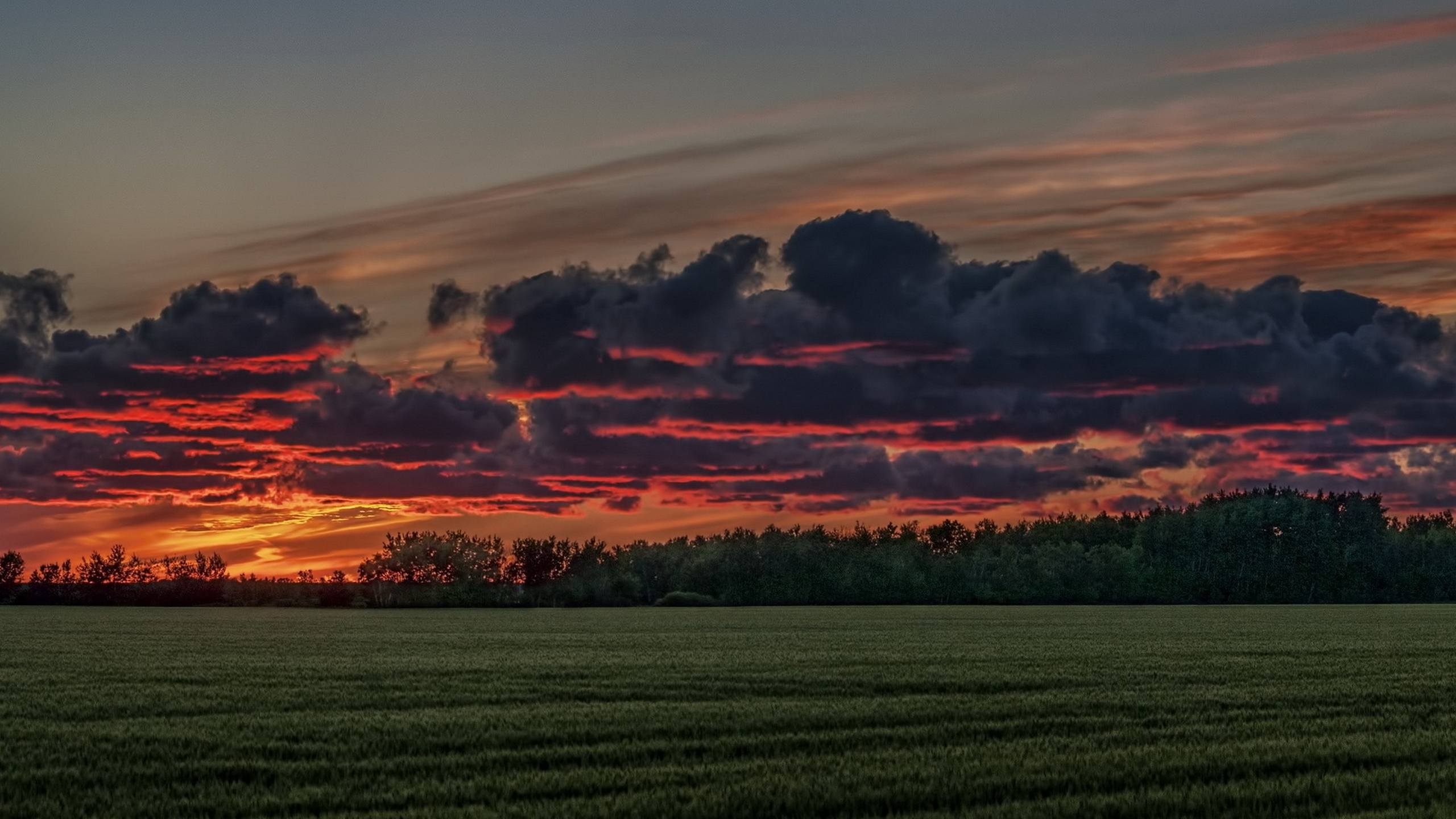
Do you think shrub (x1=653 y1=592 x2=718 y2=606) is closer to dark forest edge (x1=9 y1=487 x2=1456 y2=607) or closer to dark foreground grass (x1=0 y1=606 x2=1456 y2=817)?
dark forest edge (x1=9 y1=487 x2=1456 y2=607)

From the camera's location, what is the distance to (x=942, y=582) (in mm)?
181250

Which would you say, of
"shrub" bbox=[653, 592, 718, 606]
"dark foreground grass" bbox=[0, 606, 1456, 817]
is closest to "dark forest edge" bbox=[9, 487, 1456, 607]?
"shrub" bbox=[653, 592, 718, 606]

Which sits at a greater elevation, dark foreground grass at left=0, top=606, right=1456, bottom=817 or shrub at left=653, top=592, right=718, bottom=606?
dark foreground grass at left=0, top=606, right=1456, bottom=817

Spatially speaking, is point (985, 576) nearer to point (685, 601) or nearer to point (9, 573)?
point (685, 601)

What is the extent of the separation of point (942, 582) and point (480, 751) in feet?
553

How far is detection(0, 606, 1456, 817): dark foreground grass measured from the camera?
1411 centimetres

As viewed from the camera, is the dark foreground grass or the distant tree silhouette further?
the distant tree silhouette

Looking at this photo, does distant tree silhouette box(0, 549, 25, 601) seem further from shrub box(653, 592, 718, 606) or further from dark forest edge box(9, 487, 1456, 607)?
shrub box(653, 592, 718, 606)

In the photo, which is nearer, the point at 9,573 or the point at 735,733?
the point at 735,733

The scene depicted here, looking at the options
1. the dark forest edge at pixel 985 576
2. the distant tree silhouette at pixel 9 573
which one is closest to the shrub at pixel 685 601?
the dark forest edge at pixel 985 576

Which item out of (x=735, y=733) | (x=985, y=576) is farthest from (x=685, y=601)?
(x=735, y=733)

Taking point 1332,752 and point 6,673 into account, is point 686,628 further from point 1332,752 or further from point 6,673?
point 1332,752

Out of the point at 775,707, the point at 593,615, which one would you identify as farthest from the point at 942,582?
the point at 775,707

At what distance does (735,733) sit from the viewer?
19719 millimetres
